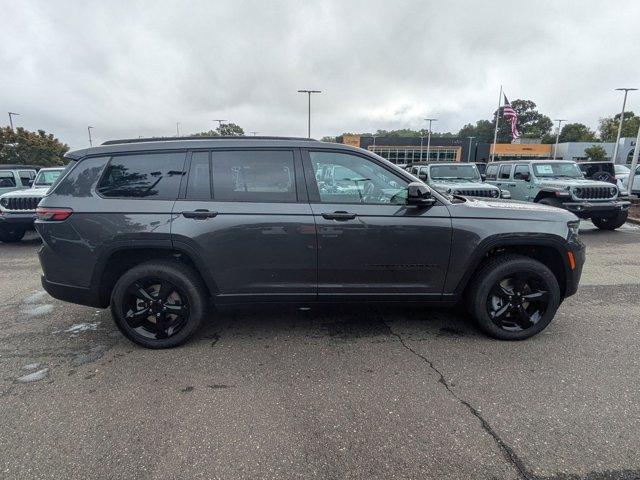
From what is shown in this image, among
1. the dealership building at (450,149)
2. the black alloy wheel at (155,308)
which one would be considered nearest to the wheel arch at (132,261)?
the black alloy wheel at (155,308)

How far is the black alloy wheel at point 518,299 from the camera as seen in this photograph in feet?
11.6

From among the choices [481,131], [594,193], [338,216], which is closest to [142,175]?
[338,216]

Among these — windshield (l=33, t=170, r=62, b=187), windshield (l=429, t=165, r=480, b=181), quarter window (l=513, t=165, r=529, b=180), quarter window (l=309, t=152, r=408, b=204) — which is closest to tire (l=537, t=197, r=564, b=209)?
quarter window (l=513, t=165, r=529, b=180)

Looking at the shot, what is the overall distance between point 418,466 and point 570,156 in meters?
70.1

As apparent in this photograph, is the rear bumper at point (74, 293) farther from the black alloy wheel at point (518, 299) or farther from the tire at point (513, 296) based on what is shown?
the black alloy wheel at point (518, 299)

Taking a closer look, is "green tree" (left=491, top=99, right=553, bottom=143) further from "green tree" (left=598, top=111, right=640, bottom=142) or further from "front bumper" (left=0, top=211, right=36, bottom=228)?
"front bumper" (left=0, top=211, right=36, bottom=228)

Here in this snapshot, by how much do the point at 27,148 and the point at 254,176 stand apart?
138 feet

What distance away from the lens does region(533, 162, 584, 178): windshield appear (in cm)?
1051

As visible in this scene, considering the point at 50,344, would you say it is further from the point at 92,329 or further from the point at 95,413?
the point at 95,413

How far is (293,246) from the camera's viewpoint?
3326mm

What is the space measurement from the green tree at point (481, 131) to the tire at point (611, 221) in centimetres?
9680

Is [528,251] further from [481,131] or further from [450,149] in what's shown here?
[481,131]

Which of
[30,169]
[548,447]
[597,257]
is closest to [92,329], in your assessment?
[548,447]

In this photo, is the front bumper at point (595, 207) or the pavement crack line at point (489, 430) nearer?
the pavement crack line at point (489, 430)
